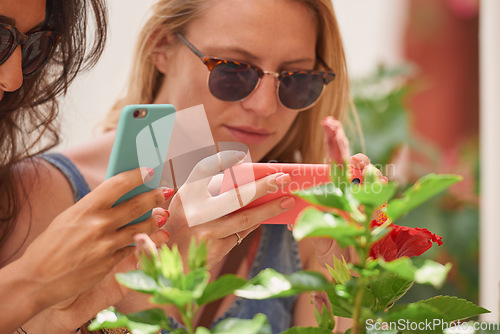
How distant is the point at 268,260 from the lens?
1453 mm

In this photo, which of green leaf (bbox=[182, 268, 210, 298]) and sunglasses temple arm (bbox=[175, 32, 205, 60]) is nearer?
green leaf (bbox=[182, 268, 210, 298])

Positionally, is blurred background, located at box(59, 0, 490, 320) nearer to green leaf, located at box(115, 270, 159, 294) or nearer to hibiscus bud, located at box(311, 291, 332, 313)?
hibiscus bud, located at box(311, 291, 332, 313)

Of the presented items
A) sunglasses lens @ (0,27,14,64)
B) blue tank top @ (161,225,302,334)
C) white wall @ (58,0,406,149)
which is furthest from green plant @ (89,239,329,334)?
white wall @ (58,0,406,149)

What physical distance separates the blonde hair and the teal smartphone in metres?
0.54

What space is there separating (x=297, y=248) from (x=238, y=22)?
0.70 metres

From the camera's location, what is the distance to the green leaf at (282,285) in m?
0.40

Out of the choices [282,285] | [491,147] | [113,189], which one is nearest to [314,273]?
[282,285]

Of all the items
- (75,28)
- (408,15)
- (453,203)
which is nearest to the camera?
(75,28)

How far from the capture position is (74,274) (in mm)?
666

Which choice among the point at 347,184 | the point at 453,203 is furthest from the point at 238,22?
the point at 453,203

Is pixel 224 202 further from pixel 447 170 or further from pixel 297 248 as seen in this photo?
pixel 447 170

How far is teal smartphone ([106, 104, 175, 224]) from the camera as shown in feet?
2.18

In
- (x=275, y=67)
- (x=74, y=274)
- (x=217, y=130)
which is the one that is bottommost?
(x=74, y=274)

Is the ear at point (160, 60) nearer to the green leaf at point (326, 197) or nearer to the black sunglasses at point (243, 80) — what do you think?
the black sunglasses at point (243, 80)
